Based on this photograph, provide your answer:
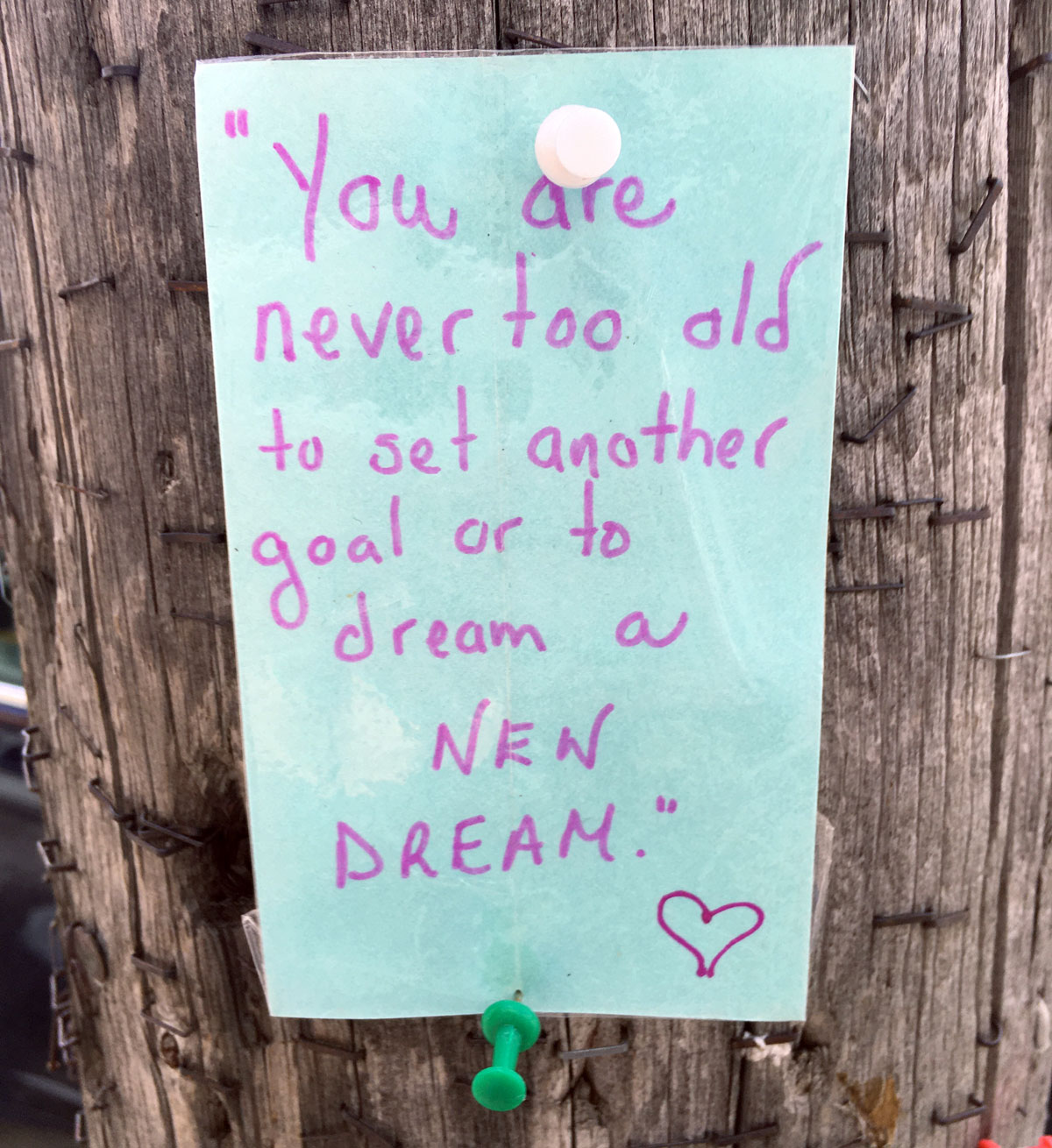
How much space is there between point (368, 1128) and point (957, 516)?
100cm

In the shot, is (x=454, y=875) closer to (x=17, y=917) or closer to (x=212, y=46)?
(x=212, y=46)

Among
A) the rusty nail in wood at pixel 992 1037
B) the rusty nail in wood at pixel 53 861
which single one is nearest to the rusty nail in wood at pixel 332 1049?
the rusty nail in wood at pixel 53 861

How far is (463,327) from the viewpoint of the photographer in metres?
0.78

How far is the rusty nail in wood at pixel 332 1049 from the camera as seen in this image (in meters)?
0.95

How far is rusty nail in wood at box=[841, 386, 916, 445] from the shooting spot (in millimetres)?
824

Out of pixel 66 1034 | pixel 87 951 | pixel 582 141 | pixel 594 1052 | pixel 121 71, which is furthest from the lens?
pixel 66 1034

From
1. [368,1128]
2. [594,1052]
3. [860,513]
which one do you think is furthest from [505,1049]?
[860,513]

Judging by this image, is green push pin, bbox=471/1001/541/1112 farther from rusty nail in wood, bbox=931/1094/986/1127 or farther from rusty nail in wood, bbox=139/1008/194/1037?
rusty nail in wood, bbox=931/1094/986/1127

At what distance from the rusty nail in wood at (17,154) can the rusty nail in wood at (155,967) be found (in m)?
0.94

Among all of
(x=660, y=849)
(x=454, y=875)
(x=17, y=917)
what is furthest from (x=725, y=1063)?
(x=17, y=917)

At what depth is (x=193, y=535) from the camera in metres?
0.86

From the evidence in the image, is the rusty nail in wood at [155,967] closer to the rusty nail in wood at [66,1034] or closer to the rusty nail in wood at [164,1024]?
the rusty nail in wood at [164,1024]

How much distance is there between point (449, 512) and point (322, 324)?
8.8 inches

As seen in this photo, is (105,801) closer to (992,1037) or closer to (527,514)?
(527,514)
